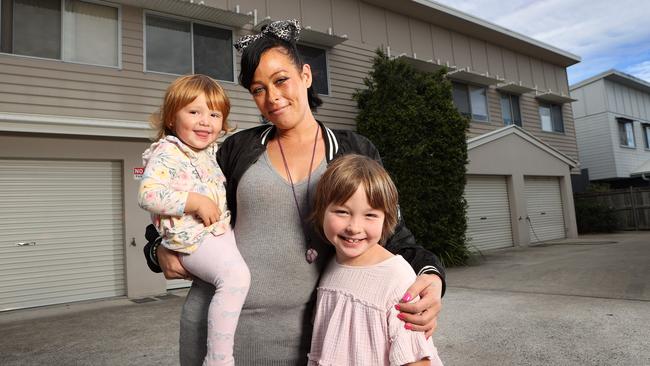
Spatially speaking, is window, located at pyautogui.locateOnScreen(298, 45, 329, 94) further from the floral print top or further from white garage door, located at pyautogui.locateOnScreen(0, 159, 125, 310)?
the floral print top

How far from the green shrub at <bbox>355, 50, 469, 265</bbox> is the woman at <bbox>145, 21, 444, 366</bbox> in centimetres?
778

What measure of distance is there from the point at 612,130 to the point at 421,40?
14.3 metres

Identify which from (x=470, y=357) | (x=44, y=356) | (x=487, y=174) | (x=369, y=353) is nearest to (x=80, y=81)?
(x=44, y=356)

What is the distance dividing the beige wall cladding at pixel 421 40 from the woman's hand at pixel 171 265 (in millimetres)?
11837

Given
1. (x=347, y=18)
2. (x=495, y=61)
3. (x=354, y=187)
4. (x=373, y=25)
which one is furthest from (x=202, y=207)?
(x=495, y=61)

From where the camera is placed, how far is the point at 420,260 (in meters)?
1.43

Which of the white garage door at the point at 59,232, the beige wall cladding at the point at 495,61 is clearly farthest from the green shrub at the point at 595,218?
the white garage door at the point at 59,232

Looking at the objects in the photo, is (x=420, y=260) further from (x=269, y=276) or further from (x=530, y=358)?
(x=530, y=358)

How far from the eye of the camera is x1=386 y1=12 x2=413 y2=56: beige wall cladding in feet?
38.9

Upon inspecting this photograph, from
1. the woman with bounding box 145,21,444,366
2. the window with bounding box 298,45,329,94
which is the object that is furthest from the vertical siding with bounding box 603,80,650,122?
the woman with bounding box 145,21,444,366

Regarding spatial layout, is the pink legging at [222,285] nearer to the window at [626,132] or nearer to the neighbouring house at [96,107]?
the neighbouring house at [96,107]

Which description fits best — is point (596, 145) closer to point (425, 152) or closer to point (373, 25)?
point (373, 25)

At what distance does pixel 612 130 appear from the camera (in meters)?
21.2

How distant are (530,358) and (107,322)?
17.1 ft
